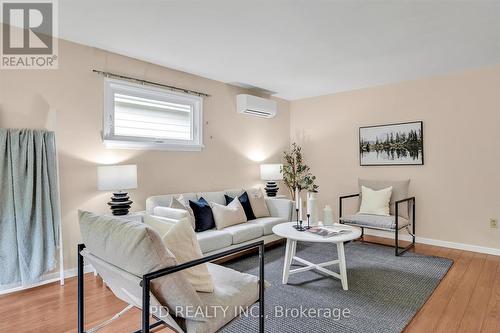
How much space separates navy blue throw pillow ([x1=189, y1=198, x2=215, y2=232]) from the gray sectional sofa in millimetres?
86

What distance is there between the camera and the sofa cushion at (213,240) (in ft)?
9.60

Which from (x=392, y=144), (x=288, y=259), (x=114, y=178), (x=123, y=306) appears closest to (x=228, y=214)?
(x=288, y=259)

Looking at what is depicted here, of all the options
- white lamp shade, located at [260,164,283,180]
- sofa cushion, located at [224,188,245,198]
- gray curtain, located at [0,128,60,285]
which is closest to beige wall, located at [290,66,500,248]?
white lamp shade, located at [260,164,283,180]

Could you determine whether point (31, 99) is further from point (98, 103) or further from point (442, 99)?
point (442, 99)

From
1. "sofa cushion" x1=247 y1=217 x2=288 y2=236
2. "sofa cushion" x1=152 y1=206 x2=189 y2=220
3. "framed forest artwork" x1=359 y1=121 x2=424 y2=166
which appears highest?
"framed forest artwork" x1=359 y1=121 x2=424 y2=166

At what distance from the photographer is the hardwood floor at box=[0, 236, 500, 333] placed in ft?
6.72

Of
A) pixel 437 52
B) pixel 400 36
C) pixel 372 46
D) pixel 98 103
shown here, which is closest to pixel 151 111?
pixel 98 103

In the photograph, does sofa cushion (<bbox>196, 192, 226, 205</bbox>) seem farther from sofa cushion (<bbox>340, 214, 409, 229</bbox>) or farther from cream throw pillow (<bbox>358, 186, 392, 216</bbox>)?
cream throw pillow (<bbox>358, 186, 392, 216</bbox>)

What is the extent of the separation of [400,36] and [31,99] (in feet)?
11.8

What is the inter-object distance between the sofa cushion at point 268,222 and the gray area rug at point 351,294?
299mm

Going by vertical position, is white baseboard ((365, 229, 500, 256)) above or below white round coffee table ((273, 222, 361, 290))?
below

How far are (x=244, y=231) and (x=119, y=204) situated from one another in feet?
4.50

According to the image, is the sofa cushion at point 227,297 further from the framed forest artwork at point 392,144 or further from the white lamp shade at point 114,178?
the framed forest artwork at point 392,144

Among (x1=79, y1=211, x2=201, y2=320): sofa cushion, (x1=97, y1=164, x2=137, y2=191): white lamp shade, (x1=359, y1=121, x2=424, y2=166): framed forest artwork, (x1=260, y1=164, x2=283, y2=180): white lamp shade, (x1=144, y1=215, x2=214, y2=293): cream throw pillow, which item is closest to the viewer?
(x1=79, y1=211, x2=201, y2=320): sofa cushion
